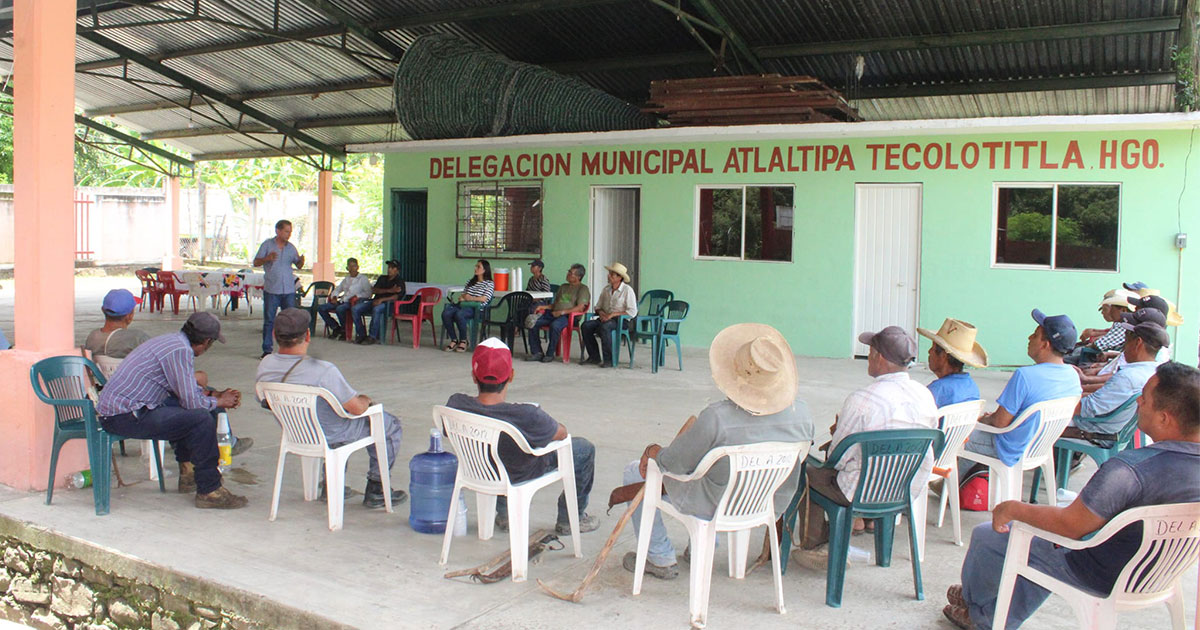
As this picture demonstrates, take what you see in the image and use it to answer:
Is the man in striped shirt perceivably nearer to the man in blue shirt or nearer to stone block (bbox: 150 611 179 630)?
stone block (bbox: 150 611 179 630)

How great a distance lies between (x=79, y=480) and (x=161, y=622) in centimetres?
145

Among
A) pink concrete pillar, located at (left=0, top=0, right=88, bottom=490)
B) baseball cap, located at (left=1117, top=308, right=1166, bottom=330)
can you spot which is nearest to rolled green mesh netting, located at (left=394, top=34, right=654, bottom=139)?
pink concrete pillar, located at (left=0, top=0, right=88, bottom=490)

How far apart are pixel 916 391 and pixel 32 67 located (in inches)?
186

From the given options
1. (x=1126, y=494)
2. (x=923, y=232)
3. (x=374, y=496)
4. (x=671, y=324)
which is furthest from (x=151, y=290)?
(x=1126, y=494)

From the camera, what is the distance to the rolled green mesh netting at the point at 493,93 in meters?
12.8

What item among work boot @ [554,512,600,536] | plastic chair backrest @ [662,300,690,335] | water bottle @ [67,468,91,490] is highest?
plastic chair backrest @ [662,300,690,335]

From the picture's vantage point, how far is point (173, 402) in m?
4.92

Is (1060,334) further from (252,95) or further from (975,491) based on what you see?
(252,95)

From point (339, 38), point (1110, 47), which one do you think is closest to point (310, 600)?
point (1110, 47)

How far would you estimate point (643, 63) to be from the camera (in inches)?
516

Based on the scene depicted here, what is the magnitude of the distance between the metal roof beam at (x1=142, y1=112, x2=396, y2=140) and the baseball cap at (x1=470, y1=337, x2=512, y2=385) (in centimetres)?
1279

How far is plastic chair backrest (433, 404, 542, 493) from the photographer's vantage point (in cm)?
397

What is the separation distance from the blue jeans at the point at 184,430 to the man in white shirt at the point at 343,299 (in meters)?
7.58

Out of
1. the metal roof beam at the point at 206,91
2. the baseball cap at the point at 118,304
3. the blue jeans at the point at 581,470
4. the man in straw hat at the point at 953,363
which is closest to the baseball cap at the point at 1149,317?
the man in straw hat at the point at 953,363
